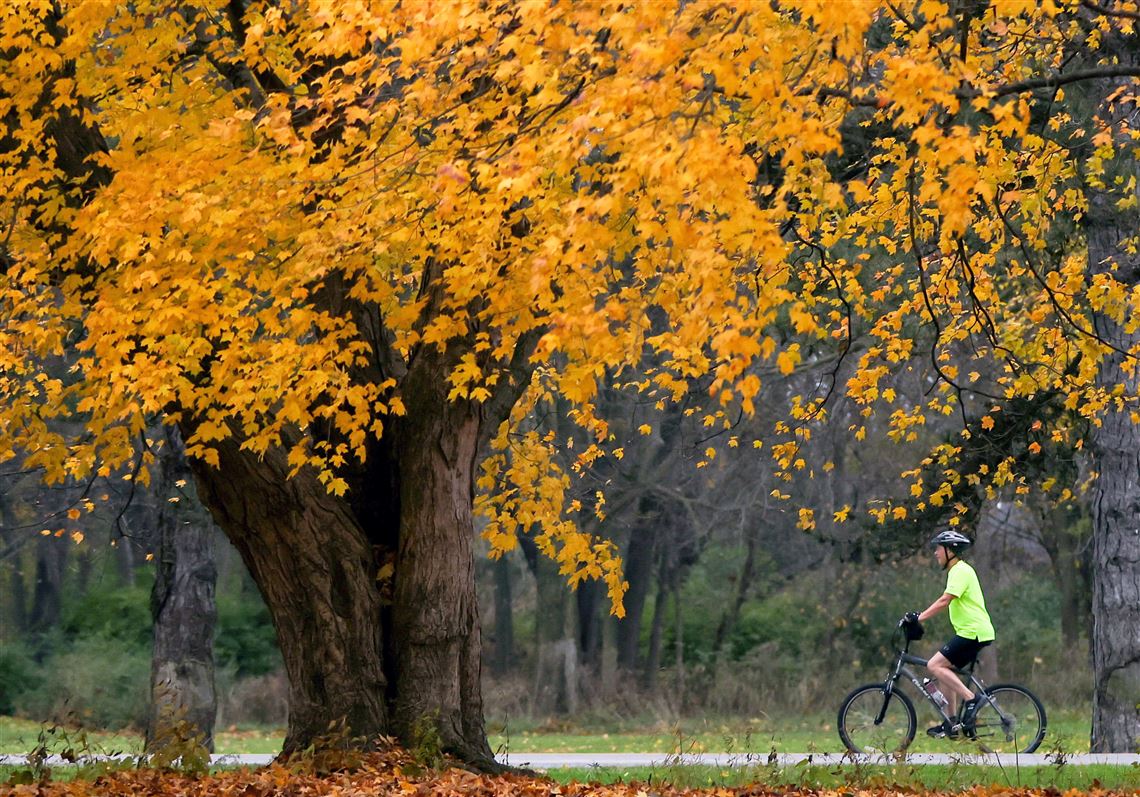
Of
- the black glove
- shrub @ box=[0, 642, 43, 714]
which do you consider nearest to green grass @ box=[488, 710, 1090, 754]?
the black glove

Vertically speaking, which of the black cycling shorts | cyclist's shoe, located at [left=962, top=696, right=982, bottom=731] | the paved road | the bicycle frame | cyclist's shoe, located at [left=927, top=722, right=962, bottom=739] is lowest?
the paved road

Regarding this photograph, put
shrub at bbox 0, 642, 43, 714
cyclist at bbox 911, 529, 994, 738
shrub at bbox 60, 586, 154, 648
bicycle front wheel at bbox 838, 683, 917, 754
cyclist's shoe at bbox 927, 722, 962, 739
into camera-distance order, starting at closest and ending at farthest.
Result: cyclist at bbox 911, 529, 994, 738 → cyclist's shoe at bbox 927, 722, 962, 739 → bicycle front wheel at bbox 838, 683, 917, 754 → shrub at bbox 0, 642, 43, 714 → shrub at bbox 60, 586, 154, 648

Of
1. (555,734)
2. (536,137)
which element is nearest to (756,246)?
(536,137)

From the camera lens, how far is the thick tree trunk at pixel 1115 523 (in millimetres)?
14484

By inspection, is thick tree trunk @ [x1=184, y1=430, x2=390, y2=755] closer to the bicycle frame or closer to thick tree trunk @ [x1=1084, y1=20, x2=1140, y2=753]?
the bicycle frame

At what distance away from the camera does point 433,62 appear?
327 inches

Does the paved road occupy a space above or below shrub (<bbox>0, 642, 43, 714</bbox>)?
below

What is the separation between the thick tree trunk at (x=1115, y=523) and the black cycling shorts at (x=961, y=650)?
6.11 ft

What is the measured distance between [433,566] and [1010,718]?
575 cm

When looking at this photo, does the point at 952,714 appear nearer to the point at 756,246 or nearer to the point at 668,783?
the point at 668,783

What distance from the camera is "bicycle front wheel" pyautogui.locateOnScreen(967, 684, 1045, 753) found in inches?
534

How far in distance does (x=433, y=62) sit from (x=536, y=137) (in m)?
0.69

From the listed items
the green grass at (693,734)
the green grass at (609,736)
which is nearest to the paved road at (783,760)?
the green grass at (693,734)

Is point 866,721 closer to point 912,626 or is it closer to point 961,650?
point 912,626
